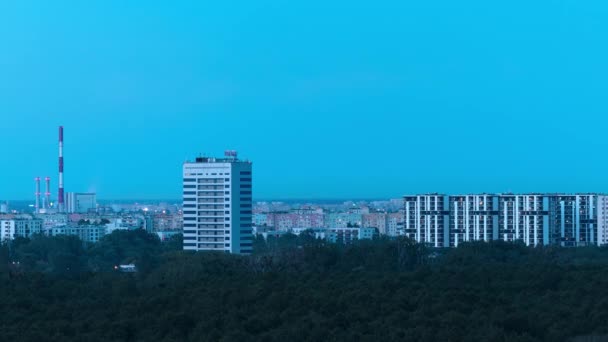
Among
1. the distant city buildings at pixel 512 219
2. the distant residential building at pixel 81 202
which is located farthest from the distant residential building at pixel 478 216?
the distant residential building at pixel 81 202

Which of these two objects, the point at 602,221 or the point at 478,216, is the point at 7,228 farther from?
the point at 602,221

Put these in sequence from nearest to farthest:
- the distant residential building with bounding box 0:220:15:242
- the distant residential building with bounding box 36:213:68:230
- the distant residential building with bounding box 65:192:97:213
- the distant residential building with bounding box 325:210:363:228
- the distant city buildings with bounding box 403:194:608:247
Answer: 1. the distant city buildings with bounding box 403:194:608:247
2. the distant residential building with bounding box 0:220:15:242
3. the distant residential building with bounding box 36:213:68:230
4. the distant residential building with bounding box 325:210:363:228
5. the distant residential building with bounding box 65:192:97:213

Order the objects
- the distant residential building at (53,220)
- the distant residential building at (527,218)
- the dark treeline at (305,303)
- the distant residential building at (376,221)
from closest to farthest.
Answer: the dark treeline at (305,303) < the distant residential building at (527,218) < the distant residential building at (53,220) < the distant residential building at (376,221)

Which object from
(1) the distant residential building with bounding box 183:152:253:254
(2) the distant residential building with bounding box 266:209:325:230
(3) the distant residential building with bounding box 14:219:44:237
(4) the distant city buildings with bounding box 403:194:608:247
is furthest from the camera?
(2) the distant residential building with bounding box 266:209:325:230

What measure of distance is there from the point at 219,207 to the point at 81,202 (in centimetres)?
7362

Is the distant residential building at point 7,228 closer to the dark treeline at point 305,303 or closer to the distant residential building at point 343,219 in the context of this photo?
the distant residential building at point 343,219

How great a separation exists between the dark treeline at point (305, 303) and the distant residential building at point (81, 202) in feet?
258

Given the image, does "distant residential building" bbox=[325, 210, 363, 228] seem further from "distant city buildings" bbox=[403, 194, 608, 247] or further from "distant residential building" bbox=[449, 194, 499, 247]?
"distant residential building" bbox=[449, 194, 499, 247]

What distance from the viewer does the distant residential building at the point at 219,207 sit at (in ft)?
190

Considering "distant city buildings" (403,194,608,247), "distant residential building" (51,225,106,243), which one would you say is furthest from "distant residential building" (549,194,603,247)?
"distant residential building" (51,225,106,243)

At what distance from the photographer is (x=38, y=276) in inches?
1374

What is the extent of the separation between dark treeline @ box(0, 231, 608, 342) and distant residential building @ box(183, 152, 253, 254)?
47.6ft

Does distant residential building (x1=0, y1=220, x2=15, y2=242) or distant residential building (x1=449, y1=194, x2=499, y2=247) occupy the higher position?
distant residential building (x1=449, y1=194, x2=499, y2=247)

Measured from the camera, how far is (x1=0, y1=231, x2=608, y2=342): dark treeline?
→ 70.3 ft
